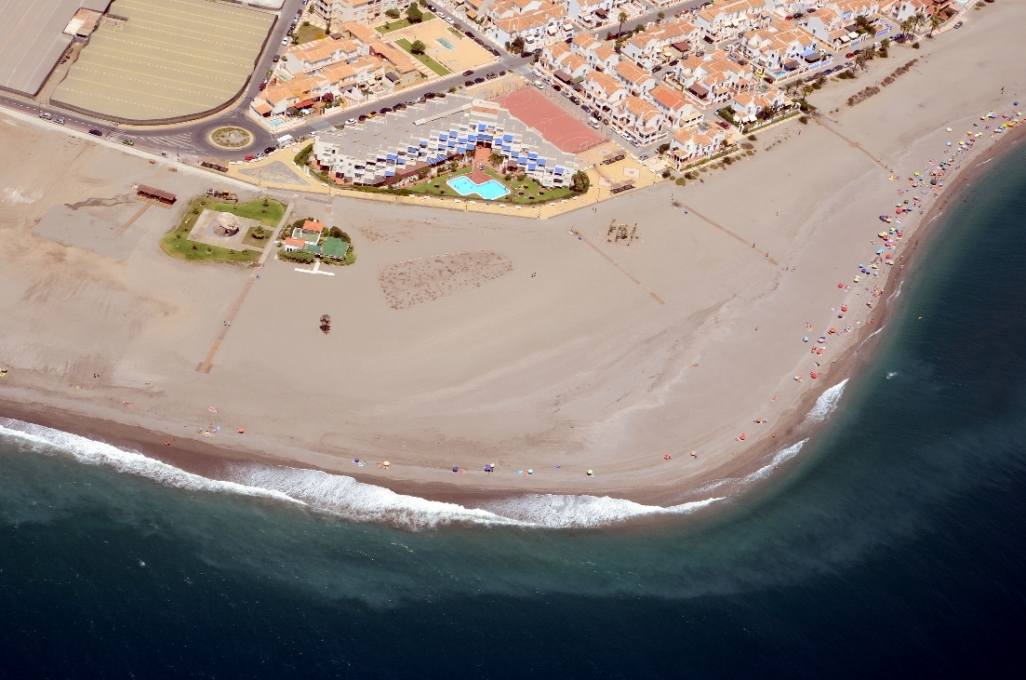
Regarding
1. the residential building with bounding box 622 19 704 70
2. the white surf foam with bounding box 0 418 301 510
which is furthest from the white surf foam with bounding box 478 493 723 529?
the residential building with bounding box 622 19 704 70

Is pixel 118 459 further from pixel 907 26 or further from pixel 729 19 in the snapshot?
pixel 907 26

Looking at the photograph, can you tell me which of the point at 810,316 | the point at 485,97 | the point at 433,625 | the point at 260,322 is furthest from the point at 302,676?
the point at 485,97

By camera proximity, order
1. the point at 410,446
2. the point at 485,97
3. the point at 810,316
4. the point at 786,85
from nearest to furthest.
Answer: the point at 410,446, the point at 810,316, the point at 485,97, the point at 786,85

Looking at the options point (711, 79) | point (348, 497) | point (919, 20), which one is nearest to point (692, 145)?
point (711, 79)

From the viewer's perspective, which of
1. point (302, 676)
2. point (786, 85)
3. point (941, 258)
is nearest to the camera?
→ point (302, 676)

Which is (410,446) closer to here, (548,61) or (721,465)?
(721,465)

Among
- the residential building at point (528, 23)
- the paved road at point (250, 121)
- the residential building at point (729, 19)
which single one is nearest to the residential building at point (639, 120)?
the paved road at point (250, 121)

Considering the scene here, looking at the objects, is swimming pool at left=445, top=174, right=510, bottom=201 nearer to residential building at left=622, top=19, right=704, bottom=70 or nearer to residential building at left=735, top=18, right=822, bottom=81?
residential building at left=622, top=19, right=704, bottom=70

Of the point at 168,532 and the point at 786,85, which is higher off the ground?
the point at 786,85
